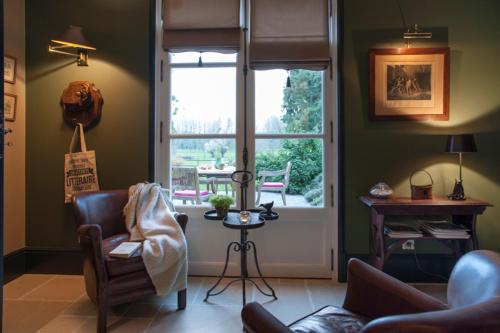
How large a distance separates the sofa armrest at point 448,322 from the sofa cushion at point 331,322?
0.50 meters

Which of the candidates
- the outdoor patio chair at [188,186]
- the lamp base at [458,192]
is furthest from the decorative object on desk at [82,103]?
the lamp base at [458,192]

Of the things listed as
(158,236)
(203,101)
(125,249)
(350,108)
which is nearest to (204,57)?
(203,101)

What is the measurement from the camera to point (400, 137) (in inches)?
117

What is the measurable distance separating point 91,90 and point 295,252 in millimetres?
2513

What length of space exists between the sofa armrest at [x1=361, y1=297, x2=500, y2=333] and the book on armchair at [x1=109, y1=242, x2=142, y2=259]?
5.62ft

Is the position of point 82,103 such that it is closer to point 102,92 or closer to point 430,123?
point 102,92

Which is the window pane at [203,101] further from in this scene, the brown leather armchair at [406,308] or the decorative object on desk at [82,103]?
the brown leather armchair at [406,308]

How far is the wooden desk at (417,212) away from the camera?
254 cm

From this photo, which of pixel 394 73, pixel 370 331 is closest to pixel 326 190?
pixel 394 73

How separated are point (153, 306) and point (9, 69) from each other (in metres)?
2.52

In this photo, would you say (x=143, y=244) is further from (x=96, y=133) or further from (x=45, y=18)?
(x=45, y=18)

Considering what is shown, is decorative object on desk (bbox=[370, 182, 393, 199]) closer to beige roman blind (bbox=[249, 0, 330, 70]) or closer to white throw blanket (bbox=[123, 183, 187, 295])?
beige roman blind (bbox=[249, 0, 330, 70])

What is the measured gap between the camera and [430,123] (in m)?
2.94

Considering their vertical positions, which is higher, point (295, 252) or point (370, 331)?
point (370, 331)
